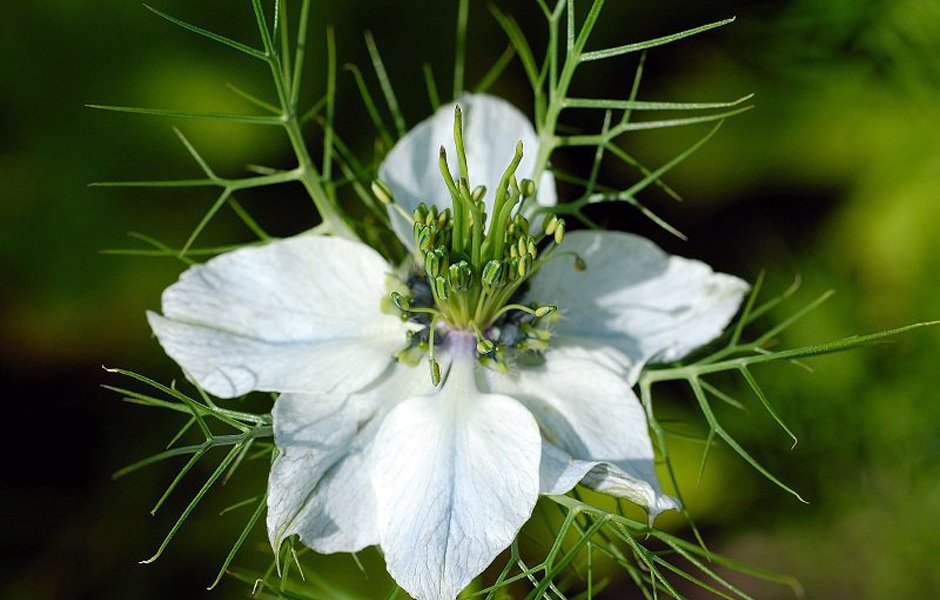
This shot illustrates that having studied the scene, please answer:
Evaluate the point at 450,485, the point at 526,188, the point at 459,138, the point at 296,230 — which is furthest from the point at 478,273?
the point at 296,230


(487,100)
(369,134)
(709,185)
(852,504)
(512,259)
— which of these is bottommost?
(852,504)

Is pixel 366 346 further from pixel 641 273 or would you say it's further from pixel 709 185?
pixel 709 185

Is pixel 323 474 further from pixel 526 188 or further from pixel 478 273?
pixel 526 188

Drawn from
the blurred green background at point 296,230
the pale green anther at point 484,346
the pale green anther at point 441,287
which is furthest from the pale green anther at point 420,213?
the blurred green background at point 296,230

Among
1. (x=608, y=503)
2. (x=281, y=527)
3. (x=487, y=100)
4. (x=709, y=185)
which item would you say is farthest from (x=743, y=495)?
(x=281, y=527)

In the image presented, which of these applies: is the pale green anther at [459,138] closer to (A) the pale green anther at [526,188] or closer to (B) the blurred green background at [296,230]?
(A) the pale green anther at [526,188]

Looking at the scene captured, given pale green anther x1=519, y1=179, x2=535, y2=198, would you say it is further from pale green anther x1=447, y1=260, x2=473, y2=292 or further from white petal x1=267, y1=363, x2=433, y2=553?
white petal x1=267, y1=363, x2=433, y2=553
